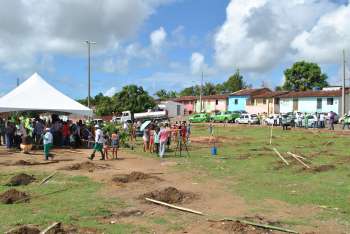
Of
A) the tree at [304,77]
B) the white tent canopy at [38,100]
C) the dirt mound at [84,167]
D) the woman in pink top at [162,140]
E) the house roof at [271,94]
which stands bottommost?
the dirt mound at [84,167]

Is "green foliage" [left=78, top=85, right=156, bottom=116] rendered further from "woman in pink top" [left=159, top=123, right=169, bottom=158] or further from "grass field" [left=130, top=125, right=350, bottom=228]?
"woman in pink top" [left=159, top=123, right=169, bottom=158]

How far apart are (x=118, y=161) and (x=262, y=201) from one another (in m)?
10.1

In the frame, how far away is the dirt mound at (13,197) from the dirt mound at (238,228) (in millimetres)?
5286

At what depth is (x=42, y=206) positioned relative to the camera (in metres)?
11.3

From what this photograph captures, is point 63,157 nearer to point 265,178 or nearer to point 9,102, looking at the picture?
point 9,102

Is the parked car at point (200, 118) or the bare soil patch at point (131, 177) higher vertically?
the parked car at point (200, 118)

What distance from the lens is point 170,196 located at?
12266 millimetres

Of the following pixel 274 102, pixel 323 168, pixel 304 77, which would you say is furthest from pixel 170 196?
pixel 304 77

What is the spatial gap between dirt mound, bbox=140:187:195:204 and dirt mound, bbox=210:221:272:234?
272 cm

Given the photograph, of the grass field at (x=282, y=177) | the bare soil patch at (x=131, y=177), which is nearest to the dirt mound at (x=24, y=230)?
the grass field at (x=282, y=177)

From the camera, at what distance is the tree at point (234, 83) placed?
349ft

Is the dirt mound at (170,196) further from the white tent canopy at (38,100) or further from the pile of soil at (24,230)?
the white tent canopy at (38,100)

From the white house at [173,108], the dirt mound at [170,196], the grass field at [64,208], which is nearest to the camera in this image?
the grass field at [64,208]

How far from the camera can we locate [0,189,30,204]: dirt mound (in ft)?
38.5
